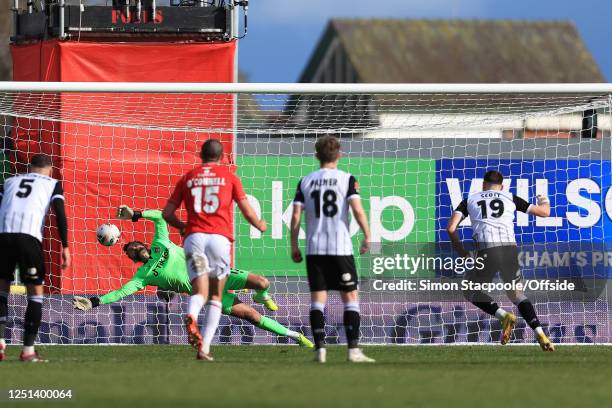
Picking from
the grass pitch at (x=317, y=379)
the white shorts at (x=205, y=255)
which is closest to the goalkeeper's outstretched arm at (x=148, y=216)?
the grass pitch at (x=317, y=379)

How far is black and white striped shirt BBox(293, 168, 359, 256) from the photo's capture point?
11945mm

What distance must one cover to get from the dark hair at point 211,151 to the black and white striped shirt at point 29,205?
1.35 metres

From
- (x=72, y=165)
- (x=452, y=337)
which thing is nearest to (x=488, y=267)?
(x=452, y=337)

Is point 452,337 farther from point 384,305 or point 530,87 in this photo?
point 530,87

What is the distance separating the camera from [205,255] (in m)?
12.1

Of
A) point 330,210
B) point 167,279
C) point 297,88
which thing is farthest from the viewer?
point 297,88

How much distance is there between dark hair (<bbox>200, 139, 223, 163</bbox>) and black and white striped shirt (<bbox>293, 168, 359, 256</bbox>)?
2.81 ft

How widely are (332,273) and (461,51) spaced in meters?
71.2

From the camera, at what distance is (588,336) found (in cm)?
1692

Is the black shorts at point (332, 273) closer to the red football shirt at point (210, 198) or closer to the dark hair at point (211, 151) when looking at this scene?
the red football shirt at point (210, 198)

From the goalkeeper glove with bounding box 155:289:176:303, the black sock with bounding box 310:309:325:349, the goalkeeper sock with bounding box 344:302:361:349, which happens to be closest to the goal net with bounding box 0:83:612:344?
the goalkeeper glove with bounding box 155:289:176:303

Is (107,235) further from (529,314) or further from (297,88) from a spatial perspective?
(529,314)

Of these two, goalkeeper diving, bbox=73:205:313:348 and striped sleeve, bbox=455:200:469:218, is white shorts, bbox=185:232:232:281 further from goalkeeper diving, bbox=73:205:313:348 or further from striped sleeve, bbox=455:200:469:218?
striped sleeve, bbox=455:200:469:218

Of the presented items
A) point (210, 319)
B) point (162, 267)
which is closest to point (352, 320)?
point (210, 319)
